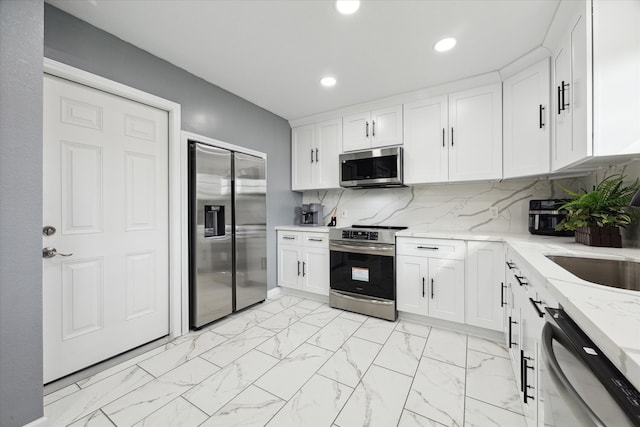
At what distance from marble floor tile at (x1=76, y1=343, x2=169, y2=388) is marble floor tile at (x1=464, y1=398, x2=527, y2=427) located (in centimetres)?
217

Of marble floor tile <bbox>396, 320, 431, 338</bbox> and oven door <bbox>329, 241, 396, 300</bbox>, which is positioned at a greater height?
oven door <bbox>329, 241, 396, 300</bbox>

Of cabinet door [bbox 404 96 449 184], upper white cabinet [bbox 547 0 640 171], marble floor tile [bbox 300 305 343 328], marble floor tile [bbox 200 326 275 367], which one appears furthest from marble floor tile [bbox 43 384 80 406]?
upper white cabinet [bbox 547 0 640 171]

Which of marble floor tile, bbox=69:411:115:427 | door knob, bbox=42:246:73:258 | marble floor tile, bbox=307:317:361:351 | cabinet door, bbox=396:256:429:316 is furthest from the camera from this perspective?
cabinet door, bbox=396:256:429:316

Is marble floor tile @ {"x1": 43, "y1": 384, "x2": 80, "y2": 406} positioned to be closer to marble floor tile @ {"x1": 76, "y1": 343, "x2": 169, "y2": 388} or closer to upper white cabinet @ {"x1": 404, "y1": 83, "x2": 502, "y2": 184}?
marble floor tile @ {"x1": 76, "y1": 343, "x2": 169, "y2": 388}

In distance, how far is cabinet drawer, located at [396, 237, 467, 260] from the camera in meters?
2.31

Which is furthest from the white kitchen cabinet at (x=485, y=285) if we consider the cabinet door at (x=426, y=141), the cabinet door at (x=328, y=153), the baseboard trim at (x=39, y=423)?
the baseboard trim at (x=39, y=423)

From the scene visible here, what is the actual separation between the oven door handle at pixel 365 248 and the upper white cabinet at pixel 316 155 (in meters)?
0.84

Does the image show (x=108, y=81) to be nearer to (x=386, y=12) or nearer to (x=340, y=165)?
(x=386, y=12)

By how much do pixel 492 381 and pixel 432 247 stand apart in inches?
42.6

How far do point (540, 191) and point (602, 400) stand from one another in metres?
2.69

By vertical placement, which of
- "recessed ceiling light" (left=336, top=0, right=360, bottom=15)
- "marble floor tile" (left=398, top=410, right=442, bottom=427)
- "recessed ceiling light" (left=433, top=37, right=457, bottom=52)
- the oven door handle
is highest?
"recessed ceiling light" (left=433, top=37, right=457, bottom=52)

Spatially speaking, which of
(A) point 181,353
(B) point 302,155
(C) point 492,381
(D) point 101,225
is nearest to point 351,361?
(C) point 492,381

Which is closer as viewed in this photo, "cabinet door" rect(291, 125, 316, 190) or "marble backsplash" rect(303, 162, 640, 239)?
"marble backsplash" rect(303, 162, 640, 239)

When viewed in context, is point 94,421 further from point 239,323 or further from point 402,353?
point 402,353
